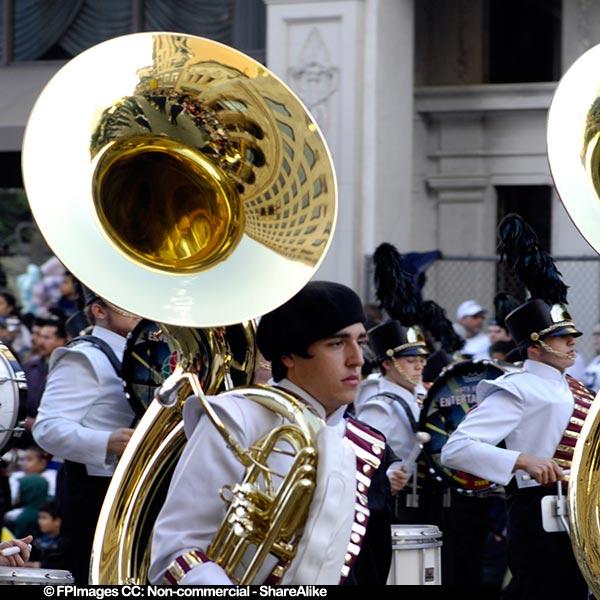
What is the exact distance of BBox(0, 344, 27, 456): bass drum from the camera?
21.4 feet

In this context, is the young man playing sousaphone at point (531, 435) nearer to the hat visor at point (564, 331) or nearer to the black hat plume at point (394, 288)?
the hat visor at point (564, 331)

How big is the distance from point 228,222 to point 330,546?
42.0 inches

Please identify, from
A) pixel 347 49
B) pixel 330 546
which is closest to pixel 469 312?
pixel 347 49

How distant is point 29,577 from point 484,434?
2.40 meters

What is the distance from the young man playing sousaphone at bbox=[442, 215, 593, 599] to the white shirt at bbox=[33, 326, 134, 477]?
49.4 inches

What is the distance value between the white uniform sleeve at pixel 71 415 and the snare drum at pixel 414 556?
143 cm

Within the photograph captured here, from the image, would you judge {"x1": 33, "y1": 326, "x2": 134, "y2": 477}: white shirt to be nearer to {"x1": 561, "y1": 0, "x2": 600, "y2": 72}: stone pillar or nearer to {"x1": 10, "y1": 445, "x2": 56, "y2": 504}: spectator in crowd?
{"x1": 10, "y1": 445, "x2": 56, "y2": 504}: spectator in crowd

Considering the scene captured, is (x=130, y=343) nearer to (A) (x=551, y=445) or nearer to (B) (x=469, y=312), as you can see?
(A) (x=551, y=445)

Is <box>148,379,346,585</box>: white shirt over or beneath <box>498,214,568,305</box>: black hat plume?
beneath

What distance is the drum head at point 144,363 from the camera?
6.70 m

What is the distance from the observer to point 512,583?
764 cm

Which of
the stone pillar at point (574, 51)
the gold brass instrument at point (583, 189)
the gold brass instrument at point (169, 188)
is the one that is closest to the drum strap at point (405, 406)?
the gold brass instrument at point (583, 189)

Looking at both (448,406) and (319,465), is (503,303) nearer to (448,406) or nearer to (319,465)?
(448,406)

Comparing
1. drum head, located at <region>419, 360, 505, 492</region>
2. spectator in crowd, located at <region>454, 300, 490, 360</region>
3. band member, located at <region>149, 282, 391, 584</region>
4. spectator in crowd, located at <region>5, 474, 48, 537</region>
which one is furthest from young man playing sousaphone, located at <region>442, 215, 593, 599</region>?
spectator in crowd, located at <region>454, 300, 490, 360</region>
